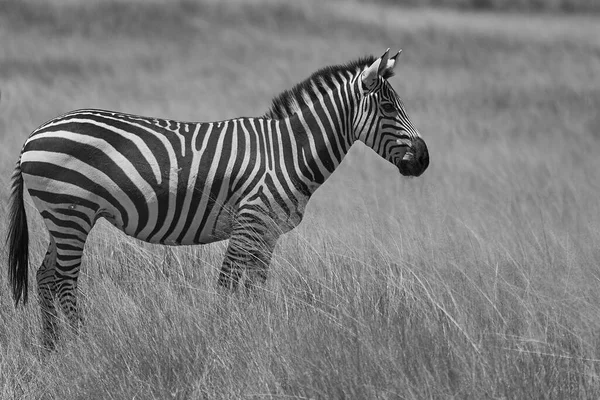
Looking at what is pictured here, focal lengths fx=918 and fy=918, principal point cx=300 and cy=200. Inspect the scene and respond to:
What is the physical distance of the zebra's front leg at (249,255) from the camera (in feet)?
18.5

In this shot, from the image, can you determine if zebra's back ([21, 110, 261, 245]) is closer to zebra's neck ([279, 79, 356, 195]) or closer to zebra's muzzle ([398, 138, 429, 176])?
zebra's neck ([279, 79, 356, 195])

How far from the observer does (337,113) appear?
598cm

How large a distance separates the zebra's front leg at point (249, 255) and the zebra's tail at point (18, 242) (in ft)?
4.05

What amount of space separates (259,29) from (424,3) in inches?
344

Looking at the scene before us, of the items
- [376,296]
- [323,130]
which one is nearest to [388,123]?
[323,130]

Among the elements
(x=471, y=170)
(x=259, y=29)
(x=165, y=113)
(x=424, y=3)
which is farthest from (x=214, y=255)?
(x=424, y=3)

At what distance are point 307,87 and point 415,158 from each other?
2.94 ft

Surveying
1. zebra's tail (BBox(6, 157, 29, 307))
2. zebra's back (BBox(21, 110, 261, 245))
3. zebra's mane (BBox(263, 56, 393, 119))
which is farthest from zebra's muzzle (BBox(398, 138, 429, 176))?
zebra's tail (BBox(6, 157, 29, 307))

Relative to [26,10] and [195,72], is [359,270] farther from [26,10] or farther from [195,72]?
[26,10]

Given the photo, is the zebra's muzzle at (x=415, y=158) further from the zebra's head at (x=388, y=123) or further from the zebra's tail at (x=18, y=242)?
the zebra's tail at (x=18, y=242)

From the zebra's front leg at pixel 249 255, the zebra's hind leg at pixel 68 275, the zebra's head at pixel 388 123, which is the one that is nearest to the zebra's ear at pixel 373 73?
the zebra's head at pixel 388 123

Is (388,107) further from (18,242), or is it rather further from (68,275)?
(18,242)

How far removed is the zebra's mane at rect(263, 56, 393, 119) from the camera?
6.08m

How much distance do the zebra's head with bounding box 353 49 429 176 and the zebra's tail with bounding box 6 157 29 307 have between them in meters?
2.22
